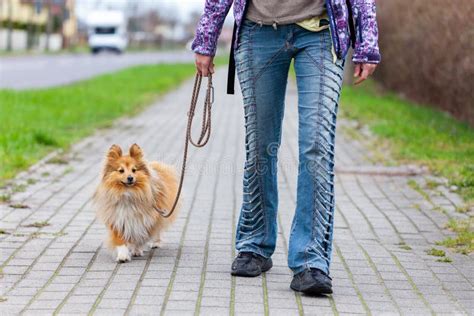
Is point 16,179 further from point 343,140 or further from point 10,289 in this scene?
point 343,140

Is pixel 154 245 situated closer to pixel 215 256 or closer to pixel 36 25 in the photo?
pixel 215 256

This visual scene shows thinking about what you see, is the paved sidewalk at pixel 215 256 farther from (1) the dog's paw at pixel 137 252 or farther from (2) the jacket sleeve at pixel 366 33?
(2) the jacket sleeve at pixel 366 33

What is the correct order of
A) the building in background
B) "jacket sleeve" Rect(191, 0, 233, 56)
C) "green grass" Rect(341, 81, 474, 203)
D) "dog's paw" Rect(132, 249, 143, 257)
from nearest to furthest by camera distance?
1. "jacket sleeve" Rect(191, 0, 233, 56)
2. "dog's paw" Rect(132, 249, 143, 257)
3. "green grass" Rect(341, 81, 474, 203)
4. the building in background

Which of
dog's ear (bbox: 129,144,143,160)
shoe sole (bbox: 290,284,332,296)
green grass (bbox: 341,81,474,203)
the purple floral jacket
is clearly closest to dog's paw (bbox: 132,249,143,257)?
dog's ear (bbox: 129,144,143,160)

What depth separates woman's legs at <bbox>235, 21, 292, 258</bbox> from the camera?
5.33 m

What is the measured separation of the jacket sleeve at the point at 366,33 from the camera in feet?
17.1

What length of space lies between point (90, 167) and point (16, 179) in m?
1.27

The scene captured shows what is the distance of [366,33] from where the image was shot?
5211 mm

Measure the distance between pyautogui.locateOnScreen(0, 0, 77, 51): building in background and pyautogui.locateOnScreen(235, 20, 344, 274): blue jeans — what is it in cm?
6765

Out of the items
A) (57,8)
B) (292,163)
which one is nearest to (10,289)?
(292,163)

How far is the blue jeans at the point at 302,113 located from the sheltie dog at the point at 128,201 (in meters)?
0.91

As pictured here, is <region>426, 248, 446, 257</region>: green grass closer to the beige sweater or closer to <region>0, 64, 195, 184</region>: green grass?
the beige sweater

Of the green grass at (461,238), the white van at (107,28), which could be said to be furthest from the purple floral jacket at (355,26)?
the white van at (107,28)

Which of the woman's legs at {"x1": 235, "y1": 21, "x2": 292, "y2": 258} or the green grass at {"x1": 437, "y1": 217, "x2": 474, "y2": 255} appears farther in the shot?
the green grass at {"x1": 437, "y1": 217, "x2": 474, "y2": 255}
